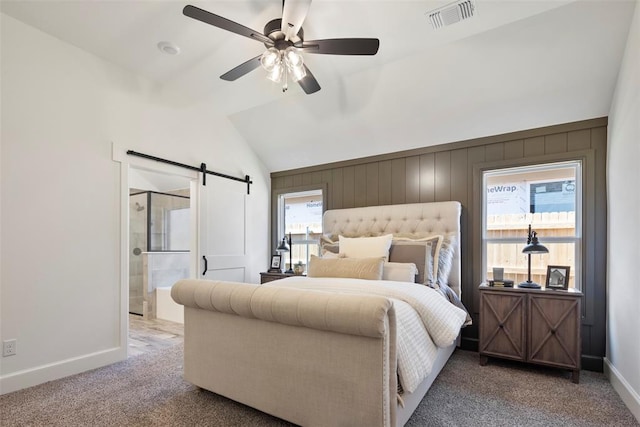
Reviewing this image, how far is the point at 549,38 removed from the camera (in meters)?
2.63

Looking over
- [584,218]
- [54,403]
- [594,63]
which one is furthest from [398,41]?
[54,403]

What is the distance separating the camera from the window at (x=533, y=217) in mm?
3242

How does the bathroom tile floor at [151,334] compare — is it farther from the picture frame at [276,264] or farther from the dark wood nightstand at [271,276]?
the picture frame at [276,264]

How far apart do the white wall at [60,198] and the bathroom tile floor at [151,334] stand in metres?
0.47

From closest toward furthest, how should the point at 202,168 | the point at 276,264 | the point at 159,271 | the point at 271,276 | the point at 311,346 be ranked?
the point at 311,346 < the point at 202,168 < the point at 271,276 < the point at 276,264 < the point at 159,271

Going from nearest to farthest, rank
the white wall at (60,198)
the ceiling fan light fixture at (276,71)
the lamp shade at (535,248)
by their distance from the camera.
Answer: the ceiling fan light fixture at (276,71) < the white wall at (60,198) < the lamp shade at (535,248)

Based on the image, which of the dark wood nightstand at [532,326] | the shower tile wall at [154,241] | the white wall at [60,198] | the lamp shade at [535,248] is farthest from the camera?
the shower tile wall at [154,241]

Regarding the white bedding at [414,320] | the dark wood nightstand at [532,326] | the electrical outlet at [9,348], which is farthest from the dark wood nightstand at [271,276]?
the electrical outlet at [9,348]

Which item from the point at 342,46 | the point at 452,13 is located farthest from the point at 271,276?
the point at 452,13

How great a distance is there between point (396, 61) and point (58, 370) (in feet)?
13.3

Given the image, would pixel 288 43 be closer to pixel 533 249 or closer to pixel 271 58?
pixel 271 58

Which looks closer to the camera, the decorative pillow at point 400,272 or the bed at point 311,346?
the bed at point 311,346

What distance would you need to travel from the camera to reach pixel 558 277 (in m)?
3.05

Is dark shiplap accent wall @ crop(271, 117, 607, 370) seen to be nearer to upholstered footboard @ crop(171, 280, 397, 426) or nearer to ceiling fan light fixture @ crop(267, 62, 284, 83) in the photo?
ceiling fan light fixture @ crop(267, 62, 284, 83)
